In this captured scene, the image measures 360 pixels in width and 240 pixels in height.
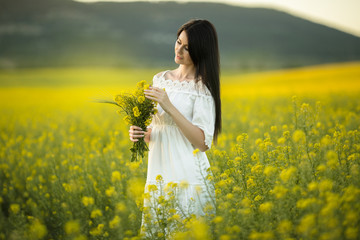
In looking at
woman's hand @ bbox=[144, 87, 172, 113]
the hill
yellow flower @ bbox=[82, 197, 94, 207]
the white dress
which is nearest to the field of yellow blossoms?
yellow flower @ bbox=[82, 197, 94, 207]

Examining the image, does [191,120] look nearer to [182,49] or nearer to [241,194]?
[182,49]

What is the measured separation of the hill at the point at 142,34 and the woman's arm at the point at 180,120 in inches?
3101

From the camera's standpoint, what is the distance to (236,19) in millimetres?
111812

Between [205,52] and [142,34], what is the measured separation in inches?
4377

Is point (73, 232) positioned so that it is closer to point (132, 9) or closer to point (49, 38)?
point (49, 38)

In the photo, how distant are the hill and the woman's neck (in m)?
78.5

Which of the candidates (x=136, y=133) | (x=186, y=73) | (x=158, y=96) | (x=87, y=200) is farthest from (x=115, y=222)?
(x=186, y=73)

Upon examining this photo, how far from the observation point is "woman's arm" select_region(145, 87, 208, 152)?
7.10ft

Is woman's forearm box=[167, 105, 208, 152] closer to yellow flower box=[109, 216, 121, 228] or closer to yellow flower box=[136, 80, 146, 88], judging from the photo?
yellow flower box=[136, 80, 146, 88]

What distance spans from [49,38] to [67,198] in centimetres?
10928

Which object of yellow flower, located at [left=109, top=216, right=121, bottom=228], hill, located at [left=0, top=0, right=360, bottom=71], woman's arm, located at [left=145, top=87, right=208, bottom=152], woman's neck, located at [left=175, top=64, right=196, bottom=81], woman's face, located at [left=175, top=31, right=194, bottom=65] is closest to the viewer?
yellow flower, located at [left=109, top=216, right=121, bottom=228]

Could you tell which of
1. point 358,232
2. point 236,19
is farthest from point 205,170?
point 236,19

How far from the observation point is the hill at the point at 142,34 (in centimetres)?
8688

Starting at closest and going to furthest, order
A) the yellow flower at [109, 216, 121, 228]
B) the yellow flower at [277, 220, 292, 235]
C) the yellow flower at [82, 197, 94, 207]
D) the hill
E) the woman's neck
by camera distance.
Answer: the yellow flower at [277, 220, 292, 235] → the yellow flower at [109, 216, 121, 228] → the yellow flower at [82, 197, 94, 207] → the woman's neck → the hill
